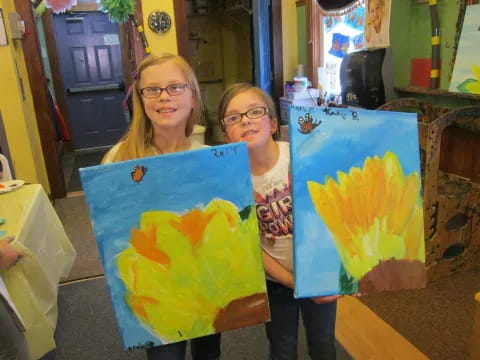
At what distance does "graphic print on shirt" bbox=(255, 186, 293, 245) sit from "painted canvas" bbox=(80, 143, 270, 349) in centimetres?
14

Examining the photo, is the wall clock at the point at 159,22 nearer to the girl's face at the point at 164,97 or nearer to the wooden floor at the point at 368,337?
the wooden floor at the point at 368,337

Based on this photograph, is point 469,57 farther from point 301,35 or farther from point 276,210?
point 301,35

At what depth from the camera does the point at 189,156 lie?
31.2 inches

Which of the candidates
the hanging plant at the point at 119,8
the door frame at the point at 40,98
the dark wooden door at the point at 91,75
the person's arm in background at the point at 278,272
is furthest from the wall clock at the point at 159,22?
the person's arm in background at the point at 278,272

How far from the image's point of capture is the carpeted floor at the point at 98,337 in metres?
1.70

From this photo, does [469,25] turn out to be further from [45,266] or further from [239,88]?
[45,266]

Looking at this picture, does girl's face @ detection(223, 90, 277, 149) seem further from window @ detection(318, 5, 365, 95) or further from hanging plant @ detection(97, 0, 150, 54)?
hanging plant @ detection(97, 0, 150, 54)

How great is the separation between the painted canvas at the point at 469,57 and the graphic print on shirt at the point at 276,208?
4.97 ft

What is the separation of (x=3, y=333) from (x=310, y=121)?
100 cm

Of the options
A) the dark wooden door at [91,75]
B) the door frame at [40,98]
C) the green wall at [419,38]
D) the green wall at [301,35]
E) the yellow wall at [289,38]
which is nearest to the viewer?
the green wall at [419,38]

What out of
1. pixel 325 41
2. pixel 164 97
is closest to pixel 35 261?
pixel 164 97

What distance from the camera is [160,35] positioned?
3.59m

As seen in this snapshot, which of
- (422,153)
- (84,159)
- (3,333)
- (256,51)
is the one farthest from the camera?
(84,159)

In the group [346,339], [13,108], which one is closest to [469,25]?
[346,339]
